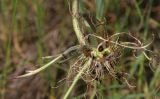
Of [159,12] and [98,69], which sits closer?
[98,69]

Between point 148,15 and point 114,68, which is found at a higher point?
point 148,15

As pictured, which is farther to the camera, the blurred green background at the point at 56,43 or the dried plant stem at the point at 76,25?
the blurred green background at the point at 56,43

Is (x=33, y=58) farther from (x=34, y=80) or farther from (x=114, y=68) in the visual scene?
(x=114, y=68)

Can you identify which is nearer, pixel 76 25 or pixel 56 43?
pixel 76 25

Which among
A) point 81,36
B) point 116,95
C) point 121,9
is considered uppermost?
point 121,9

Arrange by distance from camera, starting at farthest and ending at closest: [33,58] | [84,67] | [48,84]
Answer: [33,58] → [48,84] → [84,67]

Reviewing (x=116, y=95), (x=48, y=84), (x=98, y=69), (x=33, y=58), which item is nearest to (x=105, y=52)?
(x=98, y=69)

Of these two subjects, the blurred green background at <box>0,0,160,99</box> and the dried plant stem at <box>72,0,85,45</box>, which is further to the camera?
the blurred green background at <box>0,0,160,99</box>

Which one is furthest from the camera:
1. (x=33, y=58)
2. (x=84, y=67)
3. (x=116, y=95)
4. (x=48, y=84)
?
(x=33, y=58)
